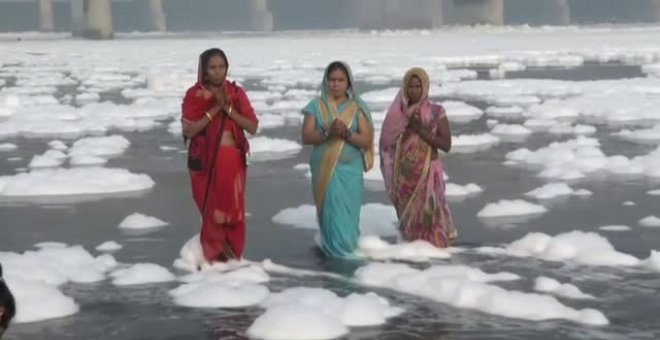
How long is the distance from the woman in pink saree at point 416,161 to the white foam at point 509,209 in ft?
4.65

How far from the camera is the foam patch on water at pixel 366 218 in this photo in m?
8.00

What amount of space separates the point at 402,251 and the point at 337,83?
3.61 feet

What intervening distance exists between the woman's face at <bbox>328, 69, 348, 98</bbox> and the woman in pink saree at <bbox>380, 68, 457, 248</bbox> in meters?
0.43

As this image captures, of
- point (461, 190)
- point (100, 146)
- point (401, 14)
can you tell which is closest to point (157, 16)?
point (401, 14)

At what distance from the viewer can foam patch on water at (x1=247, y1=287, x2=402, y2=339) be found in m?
5.41

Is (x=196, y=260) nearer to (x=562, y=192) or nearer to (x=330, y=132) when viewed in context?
(x=330, y=132)

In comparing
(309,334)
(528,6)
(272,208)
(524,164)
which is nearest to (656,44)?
(524,164)

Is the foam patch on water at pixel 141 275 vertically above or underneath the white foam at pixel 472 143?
above

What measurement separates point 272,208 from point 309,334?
376cm

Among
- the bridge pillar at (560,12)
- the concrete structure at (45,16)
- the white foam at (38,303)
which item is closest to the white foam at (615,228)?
the white foam at (38,303)

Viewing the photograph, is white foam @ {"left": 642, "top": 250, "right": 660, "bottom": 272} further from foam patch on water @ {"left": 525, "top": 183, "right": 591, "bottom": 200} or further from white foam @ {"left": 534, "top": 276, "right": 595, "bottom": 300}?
foam patch on water @ {"left": 525, "top": 183, "right": 591, "bottom": 200}

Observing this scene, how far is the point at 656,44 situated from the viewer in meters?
43.0

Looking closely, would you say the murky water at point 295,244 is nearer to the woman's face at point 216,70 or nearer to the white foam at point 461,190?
the white foam at point 461,190

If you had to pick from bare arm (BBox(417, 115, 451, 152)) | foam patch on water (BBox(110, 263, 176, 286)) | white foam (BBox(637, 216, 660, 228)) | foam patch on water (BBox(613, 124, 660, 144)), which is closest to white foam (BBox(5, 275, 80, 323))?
foam patch on water (BBox(110, 263, 176, 286))
